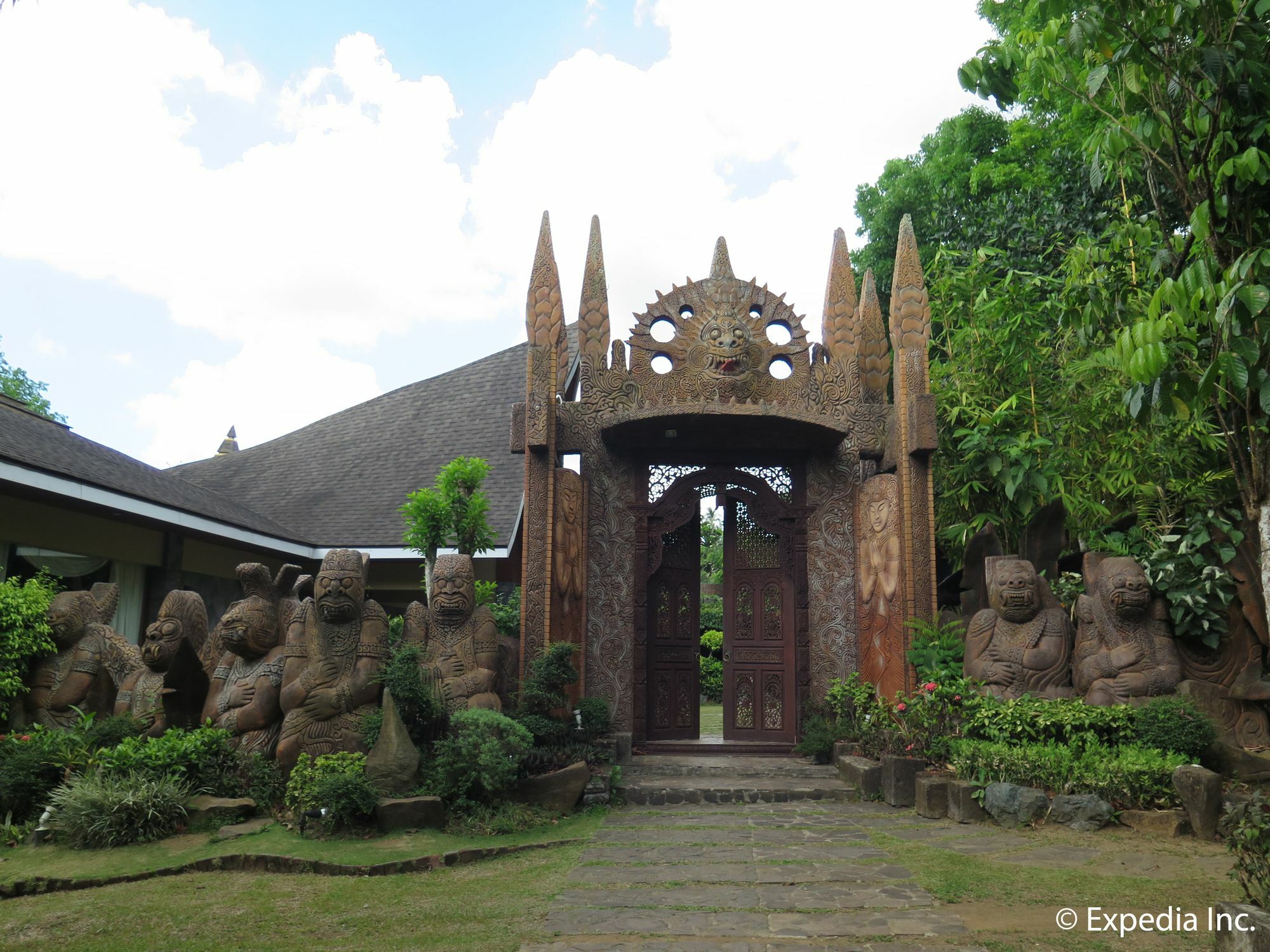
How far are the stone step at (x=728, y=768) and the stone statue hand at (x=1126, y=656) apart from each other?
8.54 ft

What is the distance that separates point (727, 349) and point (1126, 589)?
14.1 feet

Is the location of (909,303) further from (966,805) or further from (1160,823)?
(1160,823)

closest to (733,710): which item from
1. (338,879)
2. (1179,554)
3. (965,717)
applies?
(965,717)

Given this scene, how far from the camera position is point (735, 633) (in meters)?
10.1

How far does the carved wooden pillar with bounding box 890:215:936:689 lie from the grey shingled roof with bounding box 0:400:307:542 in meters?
7.75

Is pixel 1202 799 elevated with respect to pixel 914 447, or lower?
lower

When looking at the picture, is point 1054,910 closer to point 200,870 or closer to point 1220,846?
point 1220,846

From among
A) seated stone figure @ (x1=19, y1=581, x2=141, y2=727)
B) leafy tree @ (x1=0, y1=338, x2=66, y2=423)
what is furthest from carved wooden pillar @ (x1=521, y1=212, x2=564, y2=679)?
leafy tree @ (x1=0, y1=338, x2=66, y2=423)

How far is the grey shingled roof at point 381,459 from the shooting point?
13.3 metres

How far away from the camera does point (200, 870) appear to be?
5.70m

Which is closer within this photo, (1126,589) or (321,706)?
(321,706)

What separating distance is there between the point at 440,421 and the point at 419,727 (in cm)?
980

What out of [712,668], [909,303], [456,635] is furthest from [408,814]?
[712,668]

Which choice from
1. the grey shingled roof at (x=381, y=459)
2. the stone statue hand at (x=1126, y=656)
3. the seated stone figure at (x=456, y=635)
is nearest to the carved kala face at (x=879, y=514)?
the stone statue hand at (x=1126, y=656)
